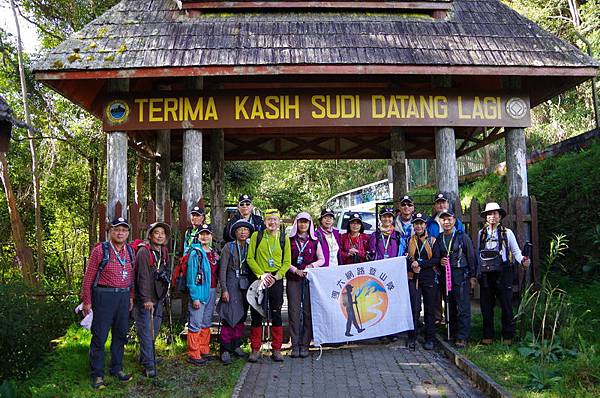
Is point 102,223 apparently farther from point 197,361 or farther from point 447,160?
point 447,160

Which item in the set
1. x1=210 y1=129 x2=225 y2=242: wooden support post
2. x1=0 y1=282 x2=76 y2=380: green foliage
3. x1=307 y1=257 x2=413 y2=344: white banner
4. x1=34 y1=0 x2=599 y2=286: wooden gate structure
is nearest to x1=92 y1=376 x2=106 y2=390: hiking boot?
x1=0 y1=282 x2=76 y2=380: green foliage

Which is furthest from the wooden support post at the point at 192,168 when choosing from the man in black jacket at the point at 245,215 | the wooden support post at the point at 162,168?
the wooden support post at the point at 162,168

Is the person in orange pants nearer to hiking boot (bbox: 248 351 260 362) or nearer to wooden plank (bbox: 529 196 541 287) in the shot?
hiking boot (bbox: 248 351 260 362)

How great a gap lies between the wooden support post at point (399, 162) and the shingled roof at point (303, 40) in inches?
125

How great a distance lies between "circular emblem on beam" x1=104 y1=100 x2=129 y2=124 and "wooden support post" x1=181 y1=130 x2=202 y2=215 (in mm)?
986

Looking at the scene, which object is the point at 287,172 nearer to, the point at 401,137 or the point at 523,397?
the point at 401,137

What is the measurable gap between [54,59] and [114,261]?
3844 millimetres

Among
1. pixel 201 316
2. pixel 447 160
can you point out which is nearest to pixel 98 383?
pixel 201 316

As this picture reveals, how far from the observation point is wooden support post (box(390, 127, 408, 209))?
11.7 m

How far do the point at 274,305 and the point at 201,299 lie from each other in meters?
0.90

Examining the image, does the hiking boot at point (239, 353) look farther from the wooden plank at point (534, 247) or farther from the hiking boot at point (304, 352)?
the wooden plank at point (534, 247)

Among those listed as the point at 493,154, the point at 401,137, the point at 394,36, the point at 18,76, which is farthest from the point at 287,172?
the point at 394,36

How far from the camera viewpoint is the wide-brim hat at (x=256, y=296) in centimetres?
636

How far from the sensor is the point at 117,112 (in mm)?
8250
